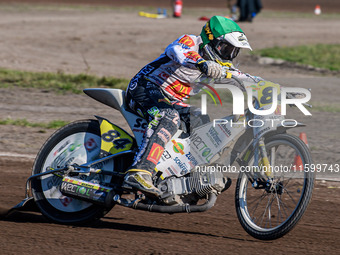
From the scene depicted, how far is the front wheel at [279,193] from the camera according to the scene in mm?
5012

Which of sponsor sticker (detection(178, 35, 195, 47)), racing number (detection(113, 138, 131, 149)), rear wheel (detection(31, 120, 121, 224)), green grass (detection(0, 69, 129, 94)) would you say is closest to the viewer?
sponsor sticker (detection(178, 35, 195, 47))

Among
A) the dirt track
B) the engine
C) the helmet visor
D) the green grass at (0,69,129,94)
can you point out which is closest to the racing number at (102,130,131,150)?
the engine

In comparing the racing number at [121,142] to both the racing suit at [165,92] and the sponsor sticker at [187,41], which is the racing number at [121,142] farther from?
the sponsor sticker at [187,41]

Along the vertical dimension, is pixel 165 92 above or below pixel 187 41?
Result: below

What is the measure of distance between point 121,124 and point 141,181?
17.7 feet

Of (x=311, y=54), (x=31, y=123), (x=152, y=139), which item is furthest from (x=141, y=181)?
(x=311, y=54)

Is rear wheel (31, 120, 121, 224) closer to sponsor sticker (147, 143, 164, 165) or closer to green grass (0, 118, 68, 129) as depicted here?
sponsor sticker (147, 143, 164, 165)

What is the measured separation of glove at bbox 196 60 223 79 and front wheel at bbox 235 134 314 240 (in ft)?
2.40

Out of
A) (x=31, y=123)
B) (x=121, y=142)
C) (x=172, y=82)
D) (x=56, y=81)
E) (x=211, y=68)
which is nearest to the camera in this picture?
(x=211, y=68)

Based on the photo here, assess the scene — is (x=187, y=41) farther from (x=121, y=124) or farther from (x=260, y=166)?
(x=121, y=124)

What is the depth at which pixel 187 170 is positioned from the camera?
557 cm

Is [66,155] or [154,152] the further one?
[66,155]

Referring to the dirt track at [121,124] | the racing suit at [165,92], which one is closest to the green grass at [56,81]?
the dirt track at [121,124]

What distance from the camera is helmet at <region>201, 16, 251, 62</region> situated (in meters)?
5.37
